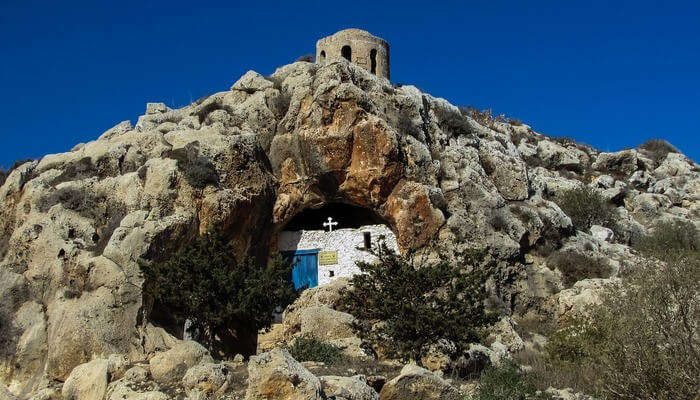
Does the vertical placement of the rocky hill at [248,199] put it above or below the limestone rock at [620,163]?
below

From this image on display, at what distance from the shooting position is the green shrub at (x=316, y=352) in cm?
1496

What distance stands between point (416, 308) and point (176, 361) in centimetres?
523

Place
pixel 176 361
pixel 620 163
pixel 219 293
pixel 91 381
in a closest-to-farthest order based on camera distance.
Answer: pixel 91 381, pixel 176 361, pixel 219 293, pixel 620 163

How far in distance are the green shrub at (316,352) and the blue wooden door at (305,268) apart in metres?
9.96

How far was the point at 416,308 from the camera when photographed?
14.4 meters

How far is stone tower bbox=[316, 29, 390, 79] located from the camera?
32.5 meters

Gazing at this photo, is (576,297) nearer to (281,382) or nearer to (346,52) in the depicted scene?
(281,382)

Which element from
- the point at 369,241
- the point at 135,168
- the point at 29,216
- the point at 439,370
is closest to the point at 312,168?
the point at 369,241

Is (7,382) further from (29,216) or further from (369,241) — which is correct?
(369,241)

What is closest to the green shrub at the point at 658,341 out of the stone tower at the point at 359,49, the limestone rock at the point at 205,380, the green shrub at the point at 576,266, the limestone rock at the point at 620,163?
the limestone rock at the point at 205,380

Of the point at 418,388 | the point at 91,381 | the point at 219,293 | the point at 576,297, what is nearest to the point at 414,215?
the point at 576,297

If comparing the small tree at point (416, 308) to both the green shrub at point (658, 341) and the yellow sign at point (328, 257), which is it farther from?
the yellow sign at point (328, 257)

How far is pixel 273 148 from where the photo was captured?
85.5 ft

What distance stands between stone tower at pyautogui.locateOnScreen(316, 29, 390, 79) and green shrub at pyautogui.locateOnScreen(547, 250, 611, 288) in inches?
500
